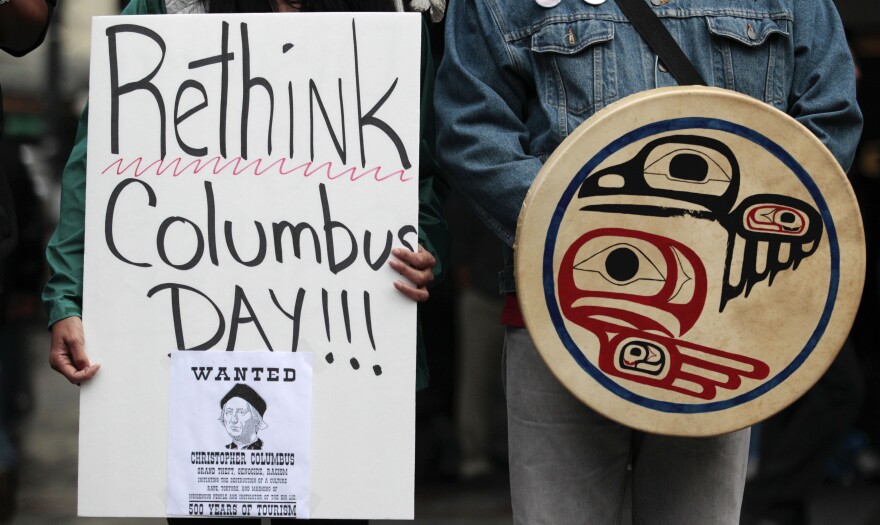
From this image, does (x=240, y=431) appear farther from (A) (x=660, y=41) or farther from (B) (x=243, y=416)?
(A) (x=660, y=41)

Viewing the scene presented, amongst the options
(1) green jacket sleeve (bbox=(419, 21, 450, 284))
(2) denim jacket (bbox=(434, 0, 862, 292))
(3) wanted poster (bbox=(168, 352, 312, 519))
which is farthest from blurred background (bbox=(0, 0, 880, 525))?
(3) wanted poster (bbox=(168, 352, 312, 519))

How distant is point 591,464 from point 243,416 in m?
0.66

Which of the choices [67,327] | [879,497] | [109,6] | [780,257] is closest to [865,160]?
[879,497]

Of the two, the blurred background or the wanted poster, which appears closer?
the wanted poster

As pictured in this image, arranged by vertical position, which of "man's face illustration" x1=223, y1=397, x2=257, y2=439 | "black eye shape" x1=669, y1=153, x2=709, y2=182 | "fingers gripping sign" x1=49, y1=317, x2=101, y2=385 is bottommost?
"man's face illustration" x1=223, y1=397, x2=257, y2=439

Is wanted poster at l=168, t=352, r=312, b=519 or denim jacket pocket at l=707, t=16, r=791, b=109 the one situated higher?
denim jacket pocket at l=707, t=16, r=791, b=109

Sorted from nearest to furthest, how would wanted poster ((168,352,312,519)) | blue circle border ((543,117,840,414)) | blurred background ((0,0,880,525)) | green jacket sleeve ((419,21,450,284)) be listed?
blue circle border ((543,117,840,414)) < wanted poster ((168,352,312,519)) < green jacket sleeve ((419,21,450,284)) < blurred background ((0,0,880,525))

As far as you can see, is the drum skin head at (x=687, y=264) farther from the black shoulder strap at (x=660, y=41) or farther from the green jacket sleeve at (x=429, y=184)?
the green jacket sleeve at (x=429, y=184)

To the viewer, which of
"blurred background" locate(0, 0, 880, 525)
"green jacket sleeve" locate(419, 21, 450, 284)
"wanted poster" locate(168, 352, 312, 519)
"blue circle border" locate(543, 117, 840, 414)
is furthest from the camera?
"blurred background" locate(0, 0, 880, 525)

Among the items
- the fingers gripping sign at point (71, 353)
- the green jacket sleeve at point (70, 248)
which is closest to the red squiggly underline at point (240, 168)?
the green jacket sleeve at point (70, 248)

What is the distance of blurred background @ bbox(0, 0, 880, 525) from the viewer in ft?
17.0

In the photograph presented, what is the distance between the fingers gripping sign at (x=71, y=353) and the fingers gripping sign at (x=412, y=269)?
577mm

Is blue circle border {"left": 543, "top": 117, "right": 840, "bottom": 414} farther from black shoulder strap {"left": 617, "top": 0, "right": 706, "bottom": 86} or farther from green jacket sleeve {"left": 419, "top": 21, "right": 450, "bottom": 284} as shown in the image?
green jacket sleeve {"left": 419, "top": 21, "right": 450, "bottom": 284}

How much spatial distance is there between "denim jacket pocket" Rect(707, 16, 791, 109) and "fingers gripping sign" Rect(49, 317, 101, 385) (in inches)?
50.3
